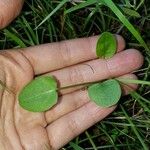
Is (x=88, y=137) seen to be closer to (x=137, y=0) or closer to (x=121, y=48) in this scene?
(x=121, y=48)

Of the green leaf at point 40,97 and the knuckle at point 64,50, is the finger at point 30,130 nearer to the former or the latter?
the green leaf at point 40,97

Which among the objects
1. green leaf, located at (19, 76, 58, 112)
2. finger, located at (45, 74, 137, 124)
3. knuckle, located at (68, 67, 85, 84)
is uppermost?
green leaf, located at (19, 76, 58, 112)

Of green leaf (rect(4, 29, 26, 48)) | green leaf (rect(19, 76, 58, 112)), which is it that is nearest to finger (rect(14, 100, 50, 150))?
green leaf (rect(19, 76, 58, 112))

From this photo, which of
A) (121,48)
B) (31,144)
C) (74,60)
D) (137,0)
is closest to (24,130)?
(31,144)

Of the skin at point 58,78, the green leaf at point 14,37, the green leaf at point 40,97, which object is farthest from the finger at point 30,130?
the green leaf at point 14,37

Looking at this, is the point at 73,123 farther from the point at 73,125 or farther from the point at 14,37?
the point at 14,37

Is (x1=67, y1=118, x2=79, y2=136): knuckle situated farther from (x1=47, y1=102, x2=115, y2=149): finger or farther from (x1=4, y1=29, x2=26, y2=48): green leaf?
(x1=4, y1=29, x2=26, y2=48): green leaf
